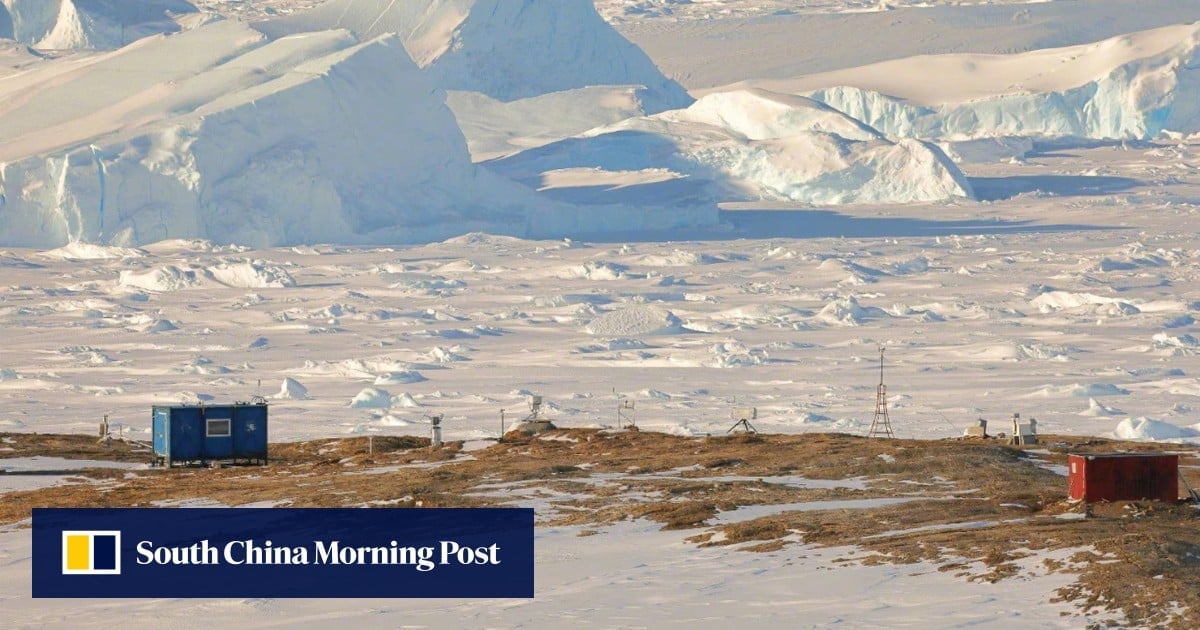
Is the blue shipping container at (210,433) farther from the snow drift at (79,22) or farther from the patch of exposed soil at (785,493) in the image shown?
the snow drift at (79,22)

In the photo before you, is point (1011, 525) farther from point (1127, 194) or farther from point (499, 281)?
point (1127, 194)

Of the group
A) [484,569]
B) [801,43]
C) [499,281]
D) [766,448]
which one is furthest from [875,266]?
[801,43]

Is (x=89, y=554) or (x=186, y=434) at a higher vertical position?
(x=186, y=434)

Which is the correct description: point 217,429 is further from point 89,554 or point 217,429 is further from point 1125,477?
point 1125,477

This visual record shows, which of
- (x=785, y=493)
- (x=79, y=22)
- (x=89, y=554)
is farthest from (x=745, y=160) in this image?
(x=89, y=554)

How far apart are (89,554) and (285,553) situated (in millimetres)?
1585

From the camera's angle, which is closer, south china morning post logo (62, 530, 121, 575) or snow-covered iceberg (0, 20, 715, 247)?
south china morning post logo (62, 530, 121, 575)

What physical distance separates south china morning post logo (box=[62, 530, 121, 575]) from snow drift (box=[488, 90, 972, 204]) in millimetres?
59126

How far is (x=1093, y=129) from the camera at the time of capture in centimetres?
9906

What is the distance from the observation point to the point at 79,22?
315 feet

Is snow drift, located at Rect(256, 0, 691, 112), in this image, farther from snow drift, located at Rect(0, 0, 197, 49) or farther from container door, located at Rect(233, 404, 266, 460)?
container door, located at Rect(233, 404, 266, 460)

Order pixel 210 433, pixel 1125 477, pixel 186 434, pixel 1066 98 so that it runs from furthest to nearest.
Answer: pixel 1066 98, pixel 210 433, pixel 186 434, pixel 1125 477

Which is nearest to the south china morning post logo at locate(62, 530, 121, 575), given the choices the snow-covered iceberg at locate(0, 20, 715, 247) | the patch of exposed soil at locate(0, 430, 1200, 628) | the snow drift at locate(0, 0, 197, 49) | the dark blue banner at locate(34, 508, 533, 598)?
the dark blue banner at locate(34, 508, 533, 598)

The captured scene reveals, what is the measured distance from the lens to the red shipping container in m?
15.6
